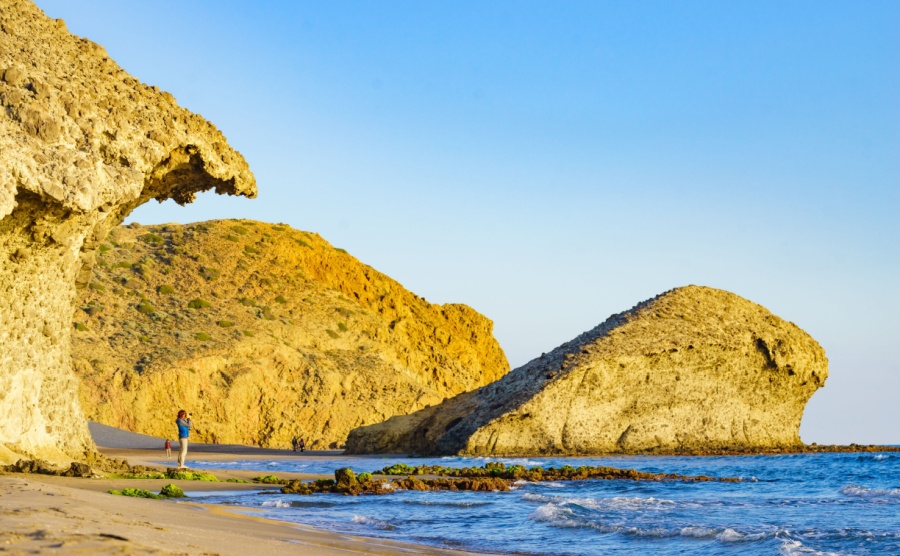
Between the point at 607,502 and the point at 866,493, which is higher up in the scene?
the point at 866,493

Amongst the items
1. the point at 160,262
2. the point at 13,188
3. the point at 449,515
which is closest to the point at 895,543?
the point at 449,515

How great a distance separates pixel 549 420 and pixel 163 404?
2696 cm

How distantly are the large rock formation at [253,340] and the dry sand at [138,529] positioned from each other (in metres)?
44.5

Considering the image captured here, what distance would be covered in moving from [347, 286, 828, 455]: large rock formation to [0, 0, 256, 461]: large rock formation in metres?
25.6

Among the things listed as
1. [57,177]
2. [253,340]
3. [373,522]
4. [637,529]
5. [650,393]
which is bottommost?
[373,522]

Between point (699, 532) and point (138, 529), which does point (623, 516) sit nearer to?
point (699, 532)

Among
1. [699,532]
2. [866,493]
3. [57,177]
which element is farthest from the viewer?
[866,493]

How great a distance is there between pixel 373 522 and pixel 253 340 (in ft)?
172

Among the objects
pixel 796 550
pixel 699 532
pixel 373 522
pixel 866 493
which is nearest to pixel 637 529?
pixel 699 532

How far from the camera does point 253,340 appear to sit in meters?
66.1

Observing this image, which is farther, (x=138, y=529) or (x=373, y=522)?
(x=373, y=522)

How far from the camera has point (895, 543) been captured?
44.1ft

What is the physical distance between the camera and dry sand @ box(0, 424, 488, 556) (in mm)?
6750

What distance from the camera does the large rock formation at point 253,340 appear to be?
58812 mm
